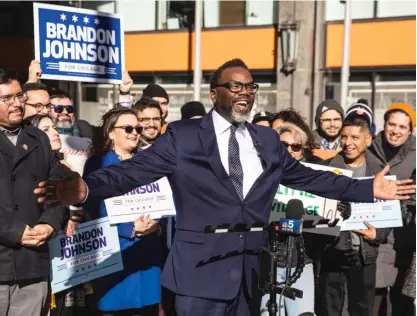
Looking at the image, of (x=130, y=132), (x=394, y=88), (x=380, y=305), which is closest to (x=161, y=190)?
(x=130, y=132)

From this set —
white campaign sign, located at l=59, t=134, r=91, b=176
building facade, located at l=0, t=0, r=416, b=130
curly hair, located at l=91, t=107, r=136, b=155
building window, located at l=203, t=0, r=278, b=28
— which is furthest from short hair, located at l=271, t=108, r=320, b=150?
building window, located at l=203, t=0, r=278, b=28

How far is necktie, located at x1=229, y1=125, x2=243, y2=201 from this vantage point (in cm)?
466

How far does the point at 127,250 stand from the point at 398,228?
9.25 ft

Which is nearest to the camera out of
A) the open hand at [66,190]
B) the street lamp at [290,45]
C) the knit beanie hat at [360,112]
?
the open hand at [66,190]

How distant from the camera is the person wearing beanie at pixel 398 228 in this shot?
766 centimetres

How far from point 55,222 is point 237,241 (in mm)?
1136

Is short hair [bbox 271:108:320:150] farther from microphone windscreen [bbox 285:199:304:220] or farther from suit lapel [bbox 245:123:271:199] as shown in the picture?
microphone windscreen [bbox 285:199:304:220]

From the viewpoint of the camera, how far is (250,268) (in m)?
4.70

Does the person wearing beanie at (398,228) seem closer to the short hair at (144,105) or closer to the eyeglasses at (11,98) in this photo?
the short hair at (144,105)

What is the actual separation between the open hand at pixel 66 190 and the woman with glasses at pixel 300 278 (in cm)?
172

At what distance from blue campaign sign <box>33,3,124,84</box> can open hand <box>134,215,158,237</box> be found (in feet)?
6.23

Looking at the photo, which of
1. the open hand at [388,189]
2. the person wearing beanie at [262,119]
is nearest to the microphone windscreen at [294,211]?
the open hand at [388,189]

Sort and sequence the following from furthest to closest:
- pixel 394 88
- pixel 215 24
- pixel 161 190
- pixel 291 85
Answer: pixel 215 24, pixel 291 85, pixel 394 88, pixel 161 190

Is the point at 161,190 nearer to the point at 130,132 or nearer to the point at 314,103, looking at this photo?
the point at 130,132
